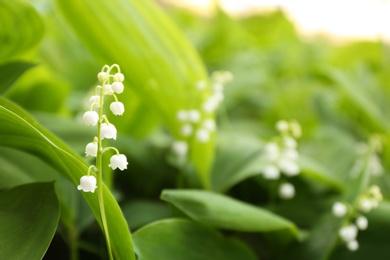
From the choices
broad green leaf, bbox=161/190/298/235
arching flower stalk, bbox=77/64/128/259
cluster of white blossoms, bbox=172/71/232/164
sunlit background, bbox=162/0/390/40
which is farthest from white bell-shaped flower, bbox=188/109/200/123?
sunlit background, bbox=162/0/390/40

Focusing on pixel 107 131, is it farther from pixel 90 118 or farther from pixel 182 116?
pixel 182 116

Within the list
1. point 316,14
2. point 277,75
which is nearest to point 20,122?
point 277,75

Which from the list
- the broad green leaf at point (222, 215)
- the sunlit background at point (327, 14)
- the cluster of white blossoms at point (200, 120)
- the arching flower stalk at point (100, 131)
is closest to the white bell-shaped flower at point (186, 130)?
the cluster of white blossoms at point (200, 120)

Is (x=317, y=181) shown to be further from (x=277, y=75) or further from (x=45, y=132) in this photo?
(x=277, y=75)

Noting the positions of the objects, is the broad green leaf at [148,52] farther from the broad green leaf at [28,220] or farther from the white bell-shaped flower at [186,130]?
the broad green leaf at [28,220]

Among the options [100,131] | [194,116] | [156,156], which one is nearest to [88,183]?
[100,131]
